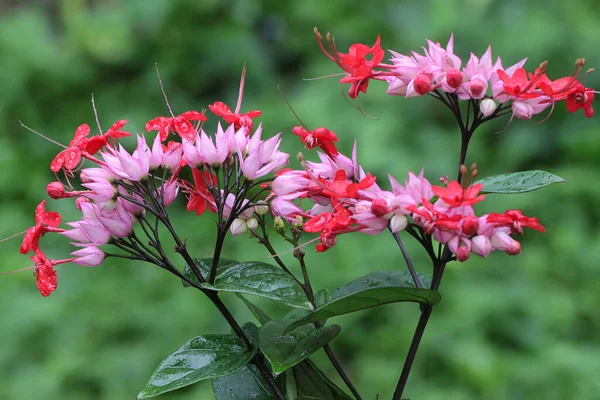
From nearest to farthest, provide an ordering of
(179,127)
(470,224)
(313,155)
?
(470,224), (179,127), (313,155)

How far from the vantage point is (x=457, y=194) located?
466 mm

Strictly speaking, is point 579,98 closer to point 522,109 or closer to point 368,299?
point 522,109

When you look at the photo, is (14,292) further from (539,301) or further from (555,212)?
(555,212)

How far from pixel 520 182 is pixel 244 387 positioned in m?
0.27

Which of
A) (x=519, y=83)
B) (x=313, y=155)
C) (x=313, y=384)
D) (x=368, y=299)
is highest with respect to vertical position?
(x=519, y=83)

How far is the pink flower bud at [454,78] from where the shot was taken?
0.51 metres

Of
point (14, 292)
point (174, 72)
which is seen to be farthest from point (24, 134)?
point (14, 292)

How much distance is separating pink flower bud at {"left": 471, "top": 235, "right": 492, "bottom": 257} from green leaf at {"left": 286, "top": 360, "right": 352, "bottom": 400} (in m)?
0.18

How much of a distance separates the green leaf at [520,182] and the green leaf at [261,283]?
0.17m

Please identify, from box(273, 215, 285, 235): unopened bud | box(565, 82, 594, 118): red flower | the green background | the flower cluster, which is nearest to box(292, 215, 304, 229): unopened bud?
box(273, 215, 285, 235): unopened bud

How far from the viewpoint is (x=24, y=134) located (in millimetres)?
2236

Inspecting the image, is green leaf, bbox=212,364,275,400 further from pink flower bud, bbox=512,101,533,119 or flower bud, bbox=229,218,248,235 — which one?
pink flower bud, bbox=512,101,533,119

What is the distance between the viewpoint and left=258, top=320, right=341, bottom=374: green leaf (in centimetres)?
51

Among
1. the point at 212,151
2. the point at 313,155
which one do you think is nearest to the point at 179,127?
the point at 212,151
